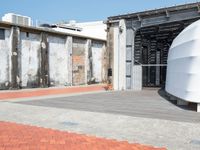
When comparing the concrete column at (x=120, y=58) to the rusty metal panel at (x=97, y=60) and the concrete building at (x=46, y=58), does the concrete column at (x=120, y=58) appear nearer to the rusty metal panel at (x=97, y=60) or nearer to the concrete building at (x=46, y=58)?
the concrete building at (x=46, y=58)

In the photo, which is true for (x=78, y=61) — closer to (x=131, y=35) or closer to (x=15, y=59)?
(x=131, y=35)

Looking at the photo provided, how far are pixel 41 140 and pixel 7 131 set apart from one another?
1.64 m

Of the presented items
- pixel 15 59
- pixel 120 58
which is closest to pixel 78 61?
pixel 120 58

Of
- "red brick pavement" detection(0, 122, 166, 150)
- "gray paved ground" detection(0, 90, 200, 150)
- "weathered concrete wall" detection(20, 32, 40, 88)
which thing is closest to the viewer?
"red brick pavement" detection(0, 122, 166, 150)

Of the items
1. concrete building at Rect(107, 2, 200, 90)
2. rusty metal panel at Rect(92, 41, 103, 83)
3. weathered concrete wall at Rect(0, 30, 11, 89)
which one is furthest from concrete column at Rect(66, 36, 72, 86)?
weathered concrete wall at Rect(0, 30, 11, 89)

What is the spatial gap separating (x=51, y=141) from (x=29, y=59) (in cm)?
2021

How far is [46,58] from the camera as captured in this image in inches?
1124

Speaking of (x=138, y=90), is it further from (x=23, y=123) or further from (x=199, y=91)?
(x=23, y=123)

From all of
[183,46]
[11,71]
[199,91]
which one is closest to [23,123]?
[199,91]

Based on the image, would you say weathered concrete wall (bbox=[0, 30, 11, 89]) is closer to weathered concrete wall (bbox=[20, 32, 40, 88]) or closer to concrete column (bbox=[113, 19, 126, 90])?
weathered concrete wall (bbox=[20, 32, 40, 88])

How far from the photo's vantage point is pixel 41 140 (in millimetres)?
7371

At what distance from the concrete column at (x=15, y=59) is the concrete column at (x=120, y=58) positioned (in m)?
8.70

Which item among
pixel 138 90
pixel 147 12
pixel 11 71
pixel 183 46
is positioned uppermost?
pixel 147 12

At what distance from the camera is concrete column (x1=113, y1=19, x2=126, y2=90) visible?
26531 mm
